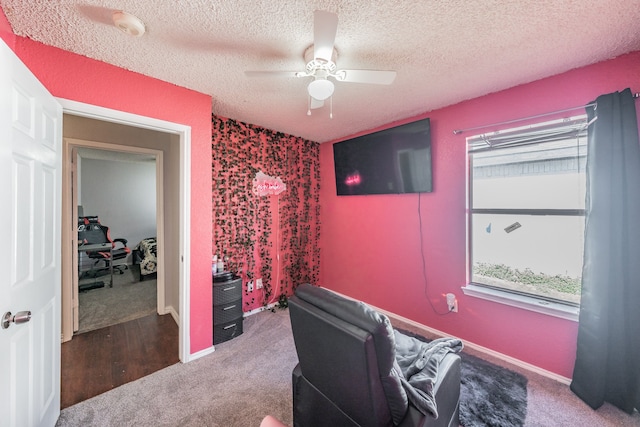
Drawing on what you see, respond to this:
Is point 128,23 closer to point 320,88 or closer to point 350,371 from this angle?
point 320,88

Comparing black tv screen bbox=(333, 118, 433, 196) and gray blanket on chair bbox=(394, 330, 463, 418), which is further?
black tv screen bbox=(333, 118, 433, 196)

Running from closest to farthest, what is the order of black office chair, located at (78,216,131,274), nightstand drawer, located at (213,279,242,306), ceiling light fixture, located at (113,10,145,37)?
ceiling light fixture, located at (113,10,145,37) → nightstand drawer, located at (213,279,242,306) → black office chair, located at (78,216,131,274)

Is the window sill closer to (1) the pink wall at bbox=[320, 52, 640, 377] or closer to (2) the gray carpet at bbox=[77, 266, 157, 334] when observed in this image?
(1) the pink wall at bbox=[320, 52, 640, 377]

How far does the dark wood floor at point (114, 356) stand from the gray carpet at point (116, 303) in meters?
0.22

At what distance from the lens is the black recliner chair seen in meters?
1.01

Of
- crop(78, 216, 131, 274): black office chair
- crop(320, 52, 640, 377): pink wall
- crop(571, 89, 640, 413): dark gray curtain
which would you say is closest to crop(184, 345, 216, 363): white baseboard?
crop(320, 52, 640, 377): pink wall

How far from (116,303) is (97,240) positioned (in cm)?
217

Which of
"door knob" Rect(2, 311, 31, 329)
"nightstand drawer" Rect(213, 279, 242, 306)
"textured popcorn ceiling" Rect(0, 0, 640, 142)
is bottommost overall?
"nightstand drawer" Rect(213, 279, 242, 306)

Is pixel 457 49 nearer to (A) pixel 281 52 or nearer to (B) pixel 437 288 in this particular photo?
(A) pixel 281 52

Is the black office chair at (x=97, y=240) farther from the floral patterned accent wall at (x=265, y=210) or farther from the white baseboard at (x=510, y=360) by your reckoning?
the white baseboard at (x=510, y=360)

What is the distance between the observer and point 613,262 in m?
1.63

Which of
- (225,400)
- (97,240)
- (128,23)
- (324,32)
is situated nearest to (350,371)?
(225,400)

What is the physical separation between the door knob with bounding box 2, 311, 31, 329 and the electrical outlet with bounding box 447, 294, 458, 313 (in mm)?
3108

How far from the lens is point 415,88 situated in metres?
2.17
